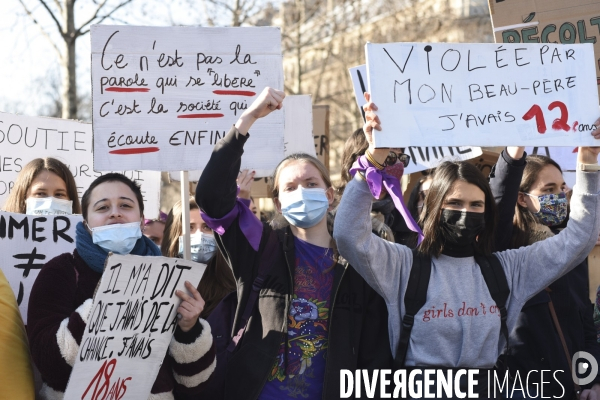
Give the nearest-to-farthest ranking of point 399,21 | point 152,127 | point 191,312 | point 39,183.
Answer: point 191,312 < point 152,127 < point 39,183 < point 399,21

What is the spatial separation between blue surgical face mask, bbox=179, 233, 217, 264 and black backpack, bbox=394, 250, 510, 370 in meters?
1.33

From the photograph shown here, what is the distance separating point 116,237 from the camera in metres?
3.59

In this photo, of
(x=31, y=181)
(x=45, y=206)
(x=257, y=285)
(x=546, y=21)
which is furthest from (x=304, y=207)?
(x=546, y=21)

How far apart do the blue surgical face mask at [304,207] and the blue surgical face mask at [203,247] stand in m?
0.87

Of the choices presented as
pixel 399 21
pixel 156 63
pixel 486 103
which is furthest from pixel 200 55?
pixel 399 21

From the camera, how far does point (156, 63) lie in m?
4.36

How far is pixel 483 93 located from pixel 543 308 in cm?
110

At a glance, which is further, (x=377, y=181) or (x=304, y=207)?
(x=304, y=207)

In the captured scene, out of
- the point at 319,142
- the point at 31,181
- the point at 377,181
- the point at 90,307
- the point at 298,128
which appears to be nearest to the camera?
the point at 90,307

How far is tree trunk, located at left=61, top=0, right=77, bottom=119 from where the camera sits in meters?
10.1

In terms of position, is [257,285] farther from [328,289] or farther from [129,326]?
[129,326]

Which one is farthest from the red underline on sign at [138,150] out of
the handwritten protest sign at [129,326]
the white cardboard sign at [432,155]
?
the white cardboard sign at [432,155]

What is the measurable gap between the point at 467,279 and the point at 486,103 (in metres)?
0.81

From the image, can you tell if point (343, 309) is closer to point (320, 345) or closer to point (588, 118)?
point (320, 345)
